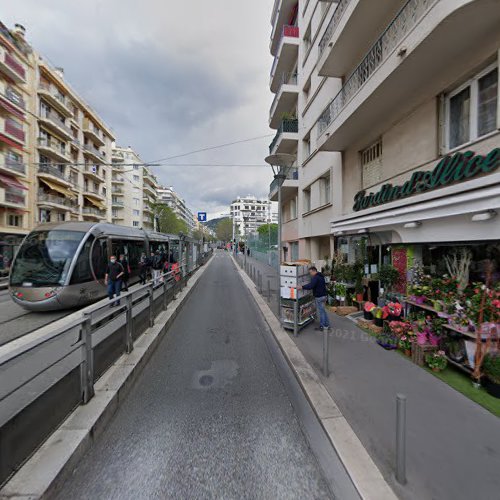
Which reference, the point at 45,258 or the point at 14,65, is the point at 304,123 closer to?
the point at 45,258

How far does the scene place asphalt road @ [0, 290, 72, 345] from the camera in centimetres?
580

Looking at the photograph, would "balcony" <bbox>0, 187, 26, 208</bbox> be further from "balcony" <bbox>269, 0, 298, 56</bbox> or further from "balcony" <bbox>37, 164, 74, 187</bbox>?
"balcony" <bbox>269, 0, 298, 56</bbox>

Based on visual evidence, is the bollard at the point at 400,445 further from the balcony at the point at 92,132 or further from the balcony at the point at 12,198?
the balcony at the point at 92,132

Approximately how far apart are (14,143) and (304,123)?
23.4m

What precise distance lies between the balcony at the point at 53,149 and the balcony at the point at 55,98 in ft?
12.1

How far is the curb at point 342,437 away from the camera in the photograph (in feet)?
6.64

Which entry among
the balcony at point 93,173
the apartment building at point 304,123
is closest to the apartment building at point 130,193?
the balcony at point 93,173

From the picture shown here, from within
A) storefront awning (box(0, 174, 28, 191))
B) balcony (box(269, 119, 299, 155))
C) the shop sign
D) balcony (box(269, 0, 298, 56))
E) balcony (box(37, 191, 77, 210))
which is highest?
balcony (box(269, 0, 298, 56))

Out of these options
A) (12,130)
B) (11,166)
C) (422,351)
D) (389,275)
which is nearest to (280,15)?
(389,275)

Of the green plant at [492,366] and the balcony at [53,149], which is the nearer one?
the green plant at [492,366]

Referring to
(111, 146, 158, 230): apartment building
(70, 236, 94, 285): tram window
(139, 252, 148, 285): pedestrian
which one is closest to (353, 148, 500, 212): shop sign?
(70, 236, 94, 285): tram window

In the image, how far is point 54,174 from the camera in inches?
964

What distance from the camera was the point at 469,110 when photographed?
4590mm

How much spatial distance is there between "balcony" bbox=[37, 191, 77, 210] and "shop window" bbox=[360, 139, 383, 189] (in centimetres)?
2796
